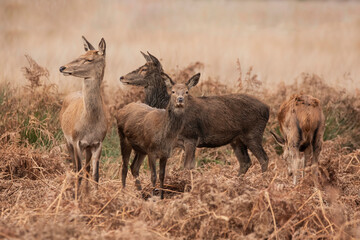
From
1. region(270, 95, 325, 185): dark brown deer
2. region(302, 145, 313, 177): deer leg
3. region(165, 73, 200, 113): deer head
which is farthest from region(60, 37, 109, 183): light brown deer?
region(302, 145, 313, 177): deer leg

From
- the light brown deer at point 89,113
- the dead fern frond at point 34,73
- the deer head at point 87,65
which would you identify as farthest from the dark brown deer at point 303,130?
the dead fern frond at point 34,73

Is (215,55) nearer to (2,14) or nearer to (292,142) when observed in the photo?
(2,14)

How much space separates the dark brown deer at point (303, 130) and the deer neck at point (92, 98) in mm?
2919

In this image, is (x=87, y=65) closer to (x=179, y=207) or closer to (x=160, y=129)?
(x=160, y=129)

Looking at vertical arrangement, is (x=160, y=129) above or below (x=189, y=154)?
above

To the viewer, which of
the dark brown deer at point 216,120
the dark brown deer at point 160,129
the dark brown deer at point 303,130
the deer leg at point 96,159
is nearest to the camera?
the dark brown deer at point 160,129

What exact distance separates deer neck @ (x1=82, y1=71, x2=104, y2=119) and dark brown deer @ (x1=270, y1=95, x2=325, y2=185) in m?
2.92

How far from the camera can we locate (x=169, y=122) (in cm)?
859

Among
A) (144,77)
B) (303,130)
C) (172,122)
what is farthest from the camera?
(144,77)

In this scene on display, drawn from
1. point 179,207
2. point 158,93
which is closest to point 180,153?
point 158,93

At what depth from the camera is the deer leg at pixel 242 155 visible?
10461 mm

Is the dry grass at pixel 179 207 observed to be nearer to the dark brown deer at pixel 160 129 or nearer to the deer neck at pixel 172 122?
the dark brown deer at pixel 160 129

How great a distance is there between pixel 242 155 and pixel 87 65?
3.36m

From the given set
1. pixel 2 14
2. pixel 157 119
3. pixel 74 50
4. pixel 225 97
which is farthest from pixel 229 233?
pixel 2 14
